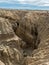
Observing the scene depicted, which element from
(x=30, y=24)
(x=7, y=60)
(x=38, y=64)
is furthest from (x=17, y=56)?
(x=30, y=24)

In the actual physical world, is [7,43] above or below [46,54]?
below

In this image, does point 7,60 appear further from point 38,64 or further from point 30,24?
→ point 30,24

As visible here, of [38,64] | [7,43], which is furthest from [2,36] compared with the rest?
[38,64]

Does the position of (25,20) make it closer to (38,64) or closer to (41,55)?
(41,55)

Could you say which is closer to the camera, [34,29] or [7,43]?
[7,43]

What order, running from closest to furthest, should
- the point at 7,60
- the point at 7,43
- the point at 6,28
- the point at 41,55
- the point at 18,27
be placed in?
the point at 41,55 → the point at 7,60 → the point at 7,43 → the point at 6,28 → the point at 18,27

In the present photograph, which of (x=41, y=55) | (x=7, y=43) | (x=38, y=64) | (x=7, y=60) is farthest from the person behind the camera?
(x=7, y=43)
